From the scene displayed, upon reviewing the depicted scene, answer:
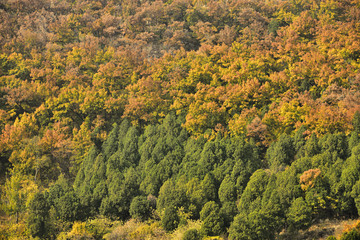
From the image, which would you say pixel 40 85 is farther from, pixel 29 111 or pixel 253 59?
pixel 253 59

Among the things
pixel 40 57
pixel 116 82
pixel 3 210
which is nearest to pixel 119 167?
pixel 3 210

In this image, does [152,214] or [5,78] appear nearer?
[152,214]

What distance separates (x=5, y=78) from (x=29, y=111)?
6.28 metres

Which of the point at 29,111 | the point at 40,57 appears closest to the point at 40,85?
the point at 29,111

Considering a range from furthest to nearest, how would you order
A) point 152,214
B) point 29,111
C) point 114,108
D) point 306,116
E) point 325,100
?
1. point 29,111
2. point 114,108
3. point 325,100
4. point 306,116
5. point 152,214

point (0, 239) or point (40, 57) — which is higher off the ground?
point (40, 57)

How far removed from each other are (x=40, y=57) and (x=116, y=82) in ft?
45.6

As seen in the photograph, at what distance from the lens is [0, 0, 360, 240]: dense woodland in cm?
3109

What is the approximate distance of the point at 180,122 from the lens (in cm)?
4622

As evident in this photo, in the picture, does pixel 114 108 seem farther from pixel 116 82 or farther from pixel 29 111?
pixel 29 111

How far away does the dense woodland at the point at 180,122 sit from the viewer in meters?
31.1

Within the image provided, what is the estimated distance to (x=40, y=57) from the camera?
198ft

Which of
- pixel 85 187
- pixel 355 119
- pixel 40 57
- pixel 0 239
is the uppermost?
pixel 40 57

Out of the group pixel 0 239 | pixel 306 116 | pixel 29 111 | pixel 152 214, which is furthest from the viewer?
pixel 29 111
